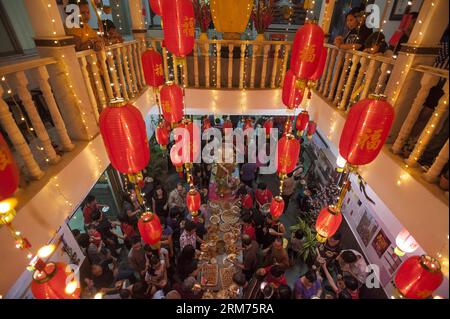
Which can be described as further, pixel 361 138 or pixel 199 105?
pixel 199 105

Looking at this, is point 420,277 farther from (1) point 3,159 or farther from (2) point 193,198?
(1) point 3,159

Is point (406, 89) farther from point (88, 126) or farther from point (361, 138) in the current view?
point (88, 126)

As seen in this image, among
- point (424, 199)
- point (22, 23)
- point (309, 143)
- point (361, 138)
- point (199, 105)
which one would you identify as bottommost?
point (309, 143)

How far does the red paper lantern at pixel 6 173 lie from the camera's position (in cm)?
142

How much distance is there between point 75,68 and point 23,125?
65.8 inches

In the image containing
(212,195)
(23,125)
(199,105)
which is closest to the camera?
(23,125)

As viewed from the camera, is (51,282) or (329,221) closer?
(51,282)

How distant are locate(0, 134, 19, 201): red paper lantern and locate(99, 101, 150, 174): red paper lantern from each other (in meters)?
0.58

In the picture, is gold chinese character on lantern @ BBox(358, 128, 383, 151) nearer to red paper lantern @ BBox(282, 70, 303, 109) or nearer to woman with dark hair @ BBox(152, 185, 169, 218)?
red paper lantern @ BBox(282, 70, 303, 109)

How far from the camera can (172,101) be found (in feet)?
10.2

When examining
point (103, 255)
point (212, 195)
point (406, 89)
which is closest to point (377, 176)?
point (406, 89)

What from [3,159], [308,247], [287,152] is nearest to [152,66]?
[287,152]

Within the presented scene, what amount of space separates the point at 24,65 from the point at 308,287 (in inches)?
176

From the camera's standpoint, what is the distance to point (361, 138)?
1918 mm
